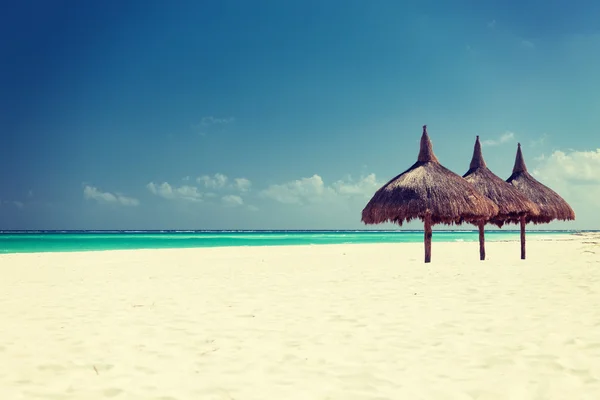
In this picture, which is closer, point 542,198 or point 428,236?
point 428,236

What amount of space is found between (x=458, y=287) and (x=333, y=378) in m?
5.22

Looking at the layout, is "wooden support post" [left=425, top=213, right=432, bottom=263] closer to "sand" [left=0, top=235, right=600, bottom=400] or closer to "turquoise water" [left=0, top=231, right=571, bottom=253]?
"sand" [left=0, top=235, right=600, bottom=400]

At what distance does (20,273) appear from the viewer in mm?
10836

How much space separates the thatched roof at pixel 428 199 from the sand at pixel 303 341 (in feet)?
15.9

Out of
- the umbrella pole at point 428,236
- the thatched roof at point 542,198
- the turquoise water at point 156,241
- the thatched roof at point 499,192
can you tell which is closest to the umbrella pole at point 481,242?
the thatched roof at point 499,192

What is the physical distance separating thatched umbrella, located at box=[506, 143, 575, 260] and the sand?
8.77 metres

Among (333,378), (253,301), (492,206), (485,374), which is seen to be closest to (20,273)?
(253,301)

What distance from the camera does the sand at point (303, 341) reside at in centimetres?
311

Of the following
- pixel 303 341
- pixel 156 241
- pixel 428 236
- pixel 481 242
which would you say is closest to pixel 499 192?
pixel 481 242

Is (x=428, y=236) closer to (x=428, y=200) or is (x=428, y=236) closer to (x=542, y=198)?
(x=428, y=200)

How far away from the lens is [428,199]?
12.8 metres

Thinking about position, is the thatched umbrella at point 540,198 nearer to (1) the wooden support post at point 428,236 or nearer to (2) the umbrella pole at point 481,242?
(2) the umbrella pole at point 481,242

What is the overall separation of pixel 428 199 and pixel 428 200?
0.10 ft

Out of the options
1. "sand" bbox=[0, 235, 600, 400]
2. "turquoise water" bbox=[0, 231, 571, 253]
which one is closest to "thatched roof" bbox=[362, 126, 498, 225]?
"sand" bbox=[0, 235, 600, 400]
